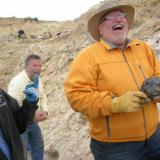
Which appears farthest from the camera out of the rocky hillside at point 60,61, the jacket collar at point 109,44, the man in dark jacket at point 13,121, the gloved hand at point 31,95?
the rocky hillside at point 60,61

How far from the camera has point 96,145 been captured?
421 centimetres

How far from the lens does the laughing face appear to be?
4.16 metres

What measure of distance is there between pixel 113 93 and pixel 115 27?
2.04ft

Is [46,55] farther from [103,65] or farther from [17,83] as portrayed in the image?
[103,65]

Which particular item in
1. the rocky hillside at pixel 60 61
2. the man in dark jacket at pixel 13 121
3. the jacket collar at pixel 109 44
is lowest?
the rocky hillside at pixel 60 61

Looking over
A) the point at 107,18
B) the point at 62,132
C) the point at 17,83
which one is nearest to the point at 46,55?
the point at 62,132

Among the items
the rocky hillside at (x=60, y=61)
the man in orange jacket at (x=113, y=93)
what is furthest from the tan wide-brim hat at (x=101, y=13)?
the rocky hillside at (x=60, y=61)

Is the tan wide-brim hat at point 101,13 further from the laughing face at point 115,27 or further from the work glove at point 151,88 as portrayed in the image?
the work glove at point 151,88

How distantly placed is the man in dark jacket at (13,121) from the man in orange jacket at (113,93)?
1.20 feet

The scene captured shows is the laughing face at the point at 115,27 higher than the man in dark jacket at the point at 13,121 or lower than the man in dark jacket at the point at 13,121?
higher

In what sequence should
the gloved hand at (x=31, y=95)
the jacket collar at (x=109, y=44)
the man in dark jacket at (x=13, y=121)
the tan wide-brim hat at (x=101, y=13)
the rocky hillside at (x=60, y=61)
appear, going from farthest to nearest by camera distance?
Result: the rocky hillside at (x=60, y=61) < the tan wide-brim hat at (x=101, y=13) < the jacket collar at (x=109, y=44) < the gloved hand at (x=31, y=95) < the man in dark jacket at (x=13, y=121)

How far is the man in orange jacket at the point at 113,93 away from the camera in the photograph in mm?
3984

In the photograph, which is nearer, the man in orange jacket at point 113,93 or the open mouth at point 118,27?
the man in orange jacket at point 113,93

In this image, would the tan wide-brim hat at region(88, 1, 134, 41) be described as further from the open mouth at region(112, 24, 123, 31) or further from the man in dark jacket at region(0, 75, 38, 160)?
the man in dark jacket at region(0, 75, 38, 160)
